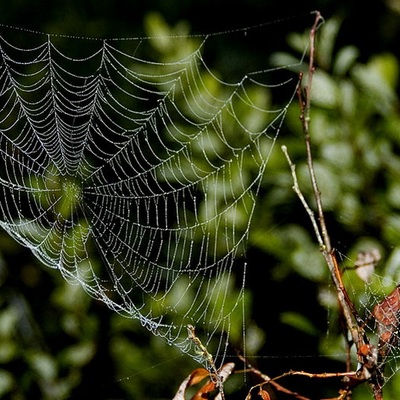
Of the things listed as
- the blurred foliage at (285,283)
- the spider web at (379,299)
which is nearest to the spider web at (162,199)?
the blurred foliage at (285,283)

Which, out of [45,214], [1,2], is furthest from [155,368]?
[1,2]

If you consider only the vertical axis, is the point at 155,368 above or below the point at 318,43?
below

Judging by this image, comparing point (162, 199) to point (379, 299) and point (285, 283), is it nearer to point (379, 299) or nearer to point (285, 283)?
point (285, 283)

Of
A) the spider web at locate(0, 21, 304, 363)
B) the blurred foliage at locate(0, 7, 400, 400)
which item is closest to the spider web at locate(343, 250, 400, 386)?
the blurred foliage at locate(0, 7, 400, 400)

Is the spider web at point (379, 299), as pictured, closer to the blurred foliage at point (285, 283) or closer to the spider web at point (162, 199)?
the blurred foliage at point (285, 283)

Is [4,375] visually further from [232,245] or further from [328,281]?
[328,281]

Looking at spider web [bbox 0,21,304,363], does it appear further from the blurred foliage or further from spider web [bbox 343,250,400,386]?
spider web [bbox 343,250,400,386]
